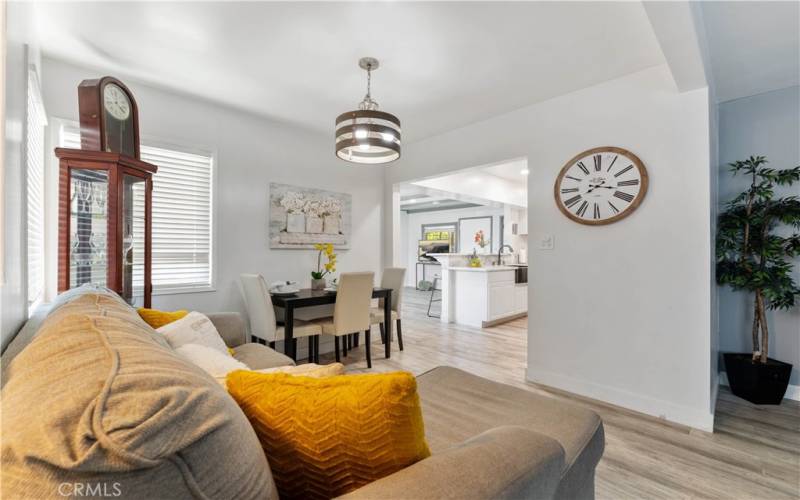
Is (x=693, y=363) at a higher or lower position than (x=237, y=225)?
lower

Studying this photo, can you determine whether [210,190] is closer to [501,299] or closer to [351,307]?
[351,307]

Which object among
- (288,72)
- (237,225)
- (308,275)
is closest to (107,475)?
(288,72)

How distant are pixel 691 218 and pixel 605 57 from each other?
124cm

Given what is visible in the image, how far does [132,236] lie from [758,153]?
4.86 meters

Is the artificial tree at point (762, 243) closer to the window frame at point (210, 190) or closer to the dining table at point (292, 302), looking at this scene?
the dining table at point (292, 302)

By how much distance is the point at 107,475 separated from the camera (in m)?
0.43

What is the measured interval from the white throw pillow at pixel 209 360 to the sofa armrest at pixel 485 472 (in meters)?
0.69

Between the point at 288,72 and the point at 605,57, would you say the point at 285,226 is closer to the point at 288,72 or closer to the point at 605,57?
the point at 288,72

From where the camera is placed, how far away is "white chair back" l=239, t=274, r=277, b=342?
2.99m

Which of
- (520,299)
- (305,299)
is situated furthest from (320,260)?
(520,299)

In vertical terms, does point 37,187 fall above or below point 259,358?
above

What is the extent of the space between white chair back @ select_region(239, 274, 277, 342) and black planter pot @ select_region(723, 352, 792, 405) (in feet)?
12.3

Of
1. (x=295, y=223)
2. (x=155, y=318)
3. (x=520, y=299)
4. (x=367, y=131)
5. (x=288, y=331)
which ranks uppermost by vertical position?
(x=367, y=131)

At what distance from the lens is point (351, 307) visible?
332cm
